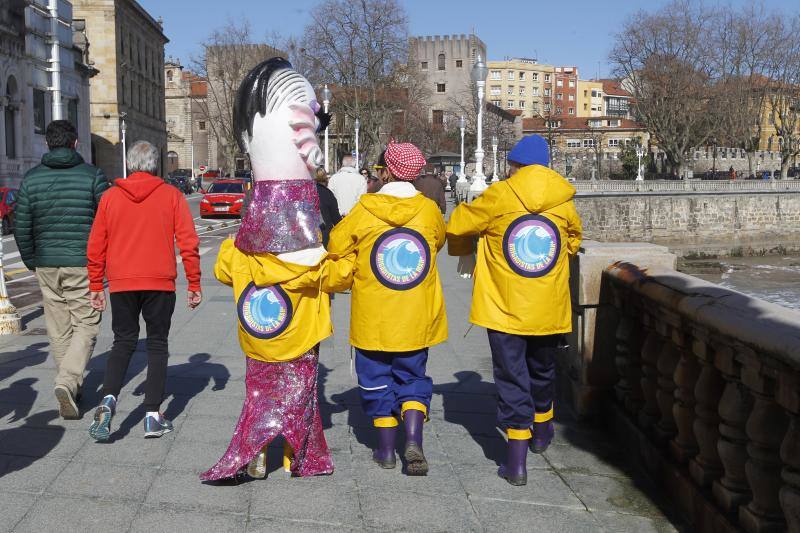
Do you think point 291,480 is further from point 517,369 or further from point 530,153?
point 530,153

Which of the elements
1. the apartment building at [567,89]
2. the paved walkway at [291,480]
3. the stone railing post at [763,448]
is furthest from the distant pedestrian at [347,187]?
the apartment building at [567,89]

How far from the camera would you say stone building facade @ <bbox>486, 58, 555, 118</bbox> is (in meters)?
143

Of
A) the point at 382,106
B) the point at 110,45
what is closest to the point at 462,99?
the point at 382,106

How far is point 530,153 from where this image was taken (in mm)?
4762

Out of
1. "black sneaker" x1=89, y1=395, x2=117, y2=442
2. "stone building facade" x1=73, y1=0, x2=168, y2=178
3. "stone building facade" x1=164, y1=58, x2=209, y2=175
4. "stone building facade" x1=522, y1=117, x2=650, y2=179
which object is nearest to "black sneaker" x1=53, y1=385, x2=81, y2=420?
"black sneaker" x1=89, y1=395, x2=117, y2=442

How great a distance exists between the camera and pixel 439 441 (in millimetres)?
5223

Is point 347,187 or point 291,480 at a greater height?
point 347,187

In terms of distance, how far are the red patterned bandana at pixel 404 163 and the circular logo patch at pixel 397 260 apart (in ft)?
1.02

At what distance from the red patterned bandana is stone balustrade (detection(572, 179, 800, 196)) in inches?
1832

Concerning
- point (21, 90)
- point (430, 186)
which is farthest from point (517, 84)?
point (430, 186)

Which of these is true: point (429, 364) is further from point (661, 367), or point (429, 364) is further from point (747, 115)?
point (747, 115)

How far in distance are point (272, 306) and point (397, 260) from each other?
2.26ft

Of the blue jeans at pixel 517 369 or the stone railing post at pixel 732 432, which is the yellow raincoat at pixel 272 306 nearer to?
the blue jeans at pixel 517 369

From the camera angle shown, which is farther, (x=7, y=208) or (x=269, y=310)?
(x=7, y=208)
